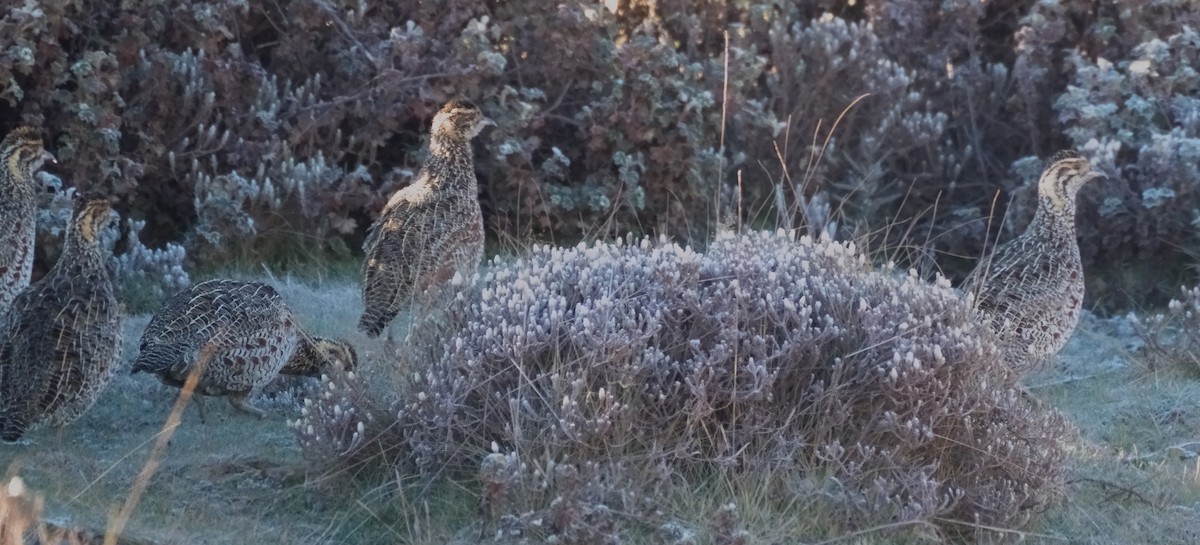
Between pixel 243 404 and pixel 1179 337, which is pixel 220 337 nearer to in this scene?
pixel 243 404

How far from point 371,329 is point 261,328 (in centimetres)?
80

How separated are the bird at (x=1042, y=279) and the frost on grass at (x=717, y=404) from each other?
4.28 ft

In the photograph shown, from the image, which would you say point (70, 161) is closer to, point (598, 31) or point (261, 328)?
point (261, 328)

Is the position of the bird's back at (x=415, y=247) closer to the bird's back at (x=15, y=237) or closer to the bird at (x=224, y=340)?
the bird at (x=224, y=340)

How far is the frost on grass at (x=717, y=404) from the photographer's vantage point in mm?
5613

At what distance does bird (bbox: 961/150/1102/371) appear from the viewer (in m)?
7.50

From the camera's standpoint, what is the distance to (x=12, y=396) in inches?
247

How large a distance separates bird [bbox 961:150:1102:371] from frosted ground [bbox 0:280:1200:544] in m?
0.31

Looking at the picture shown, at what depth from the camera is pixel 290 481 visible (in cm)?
604

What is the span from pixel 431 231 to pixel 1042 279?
9.82 ft

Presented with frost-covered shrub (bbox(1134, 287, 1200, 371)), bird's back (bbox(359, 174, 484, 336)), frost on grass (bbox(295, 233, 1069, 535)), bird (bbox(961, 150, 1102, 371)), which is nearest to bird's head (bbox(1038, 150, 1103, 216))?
bird (bbox(961, 150, 1102, 371))

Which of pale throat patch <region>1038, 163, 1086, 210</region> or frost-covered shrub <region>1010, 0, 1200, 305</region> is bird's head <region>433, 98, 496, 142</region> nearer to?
pale throat patch <region>1038, 163, 1086, 210</region>

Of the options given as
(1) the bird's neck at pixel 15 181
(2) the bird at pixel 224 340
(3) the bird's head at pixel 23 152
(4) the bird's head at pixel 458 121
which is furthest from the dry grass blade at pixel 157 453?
(4) the bird's head at pixel 458 121

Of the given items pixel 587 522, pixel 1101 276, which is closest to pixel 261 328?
pixel 587 522
